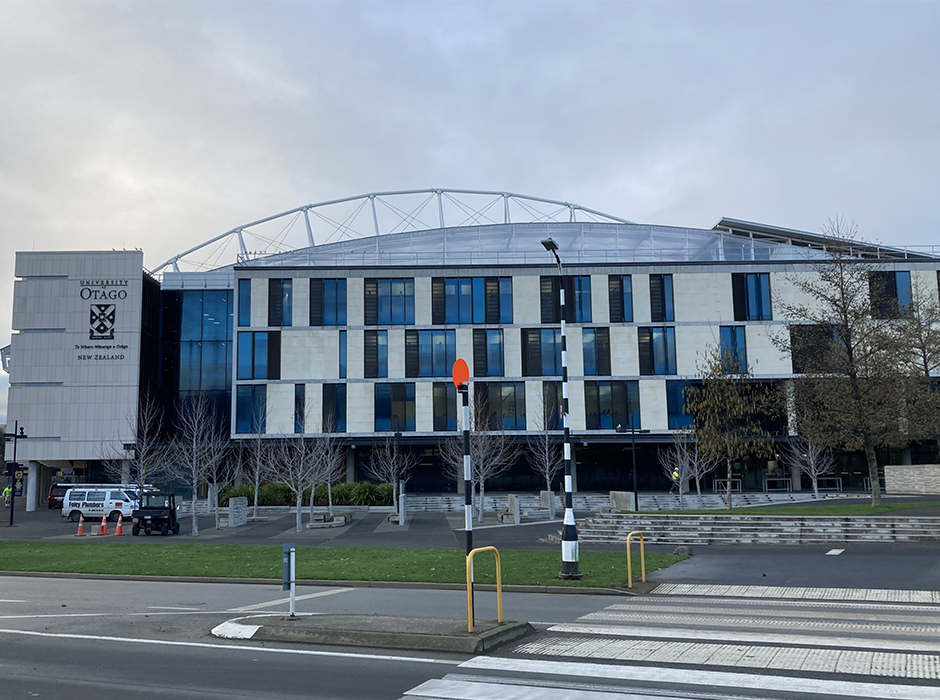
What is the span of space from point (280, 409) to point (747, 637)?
161 feet

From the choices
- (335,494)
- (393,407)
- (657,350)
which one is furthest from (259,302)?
(657,350)

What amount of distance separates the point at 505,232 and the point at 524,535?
4273 cm

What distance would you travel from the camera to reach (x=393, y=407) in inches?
2244

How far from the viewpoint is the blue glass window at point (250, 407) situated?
186 feet

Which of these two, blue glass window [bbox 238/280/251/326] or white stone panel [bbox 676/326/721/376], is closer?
white stone panel [bbox 676/326/721/376]

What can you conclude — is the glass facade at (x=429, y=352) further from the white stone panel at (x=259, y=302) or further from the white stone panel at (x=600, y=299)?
the white stone panel at (x=259, y=302)

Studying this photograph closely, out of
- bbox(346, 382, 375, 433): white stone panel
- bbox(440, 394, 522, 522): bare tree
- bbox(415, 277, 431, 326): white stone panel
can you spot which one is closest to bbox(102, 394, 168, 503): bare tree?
bbox(346, 382, 375, 433): white stone panel

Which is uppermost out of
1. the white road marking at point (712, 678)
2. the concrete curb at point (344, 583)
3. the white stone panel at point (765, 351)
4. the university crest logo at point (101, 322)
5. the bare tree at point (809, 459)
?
the university crest logo at point (101, 322)

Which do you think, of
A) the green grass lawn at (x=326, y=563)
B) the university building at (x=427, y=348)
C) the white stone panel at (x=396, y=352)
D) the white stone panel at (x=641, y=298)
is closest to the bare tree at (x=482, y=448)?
the university building at (x=427, y=348)

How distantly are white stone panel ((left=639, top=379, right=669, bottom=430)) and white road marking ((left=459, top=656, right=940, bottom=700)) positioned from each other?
4798 cm

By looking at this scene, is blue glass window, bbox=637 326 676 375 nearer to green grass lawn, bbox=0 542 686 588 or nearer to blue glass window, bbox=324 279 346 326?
blue glass window, bbox=324 279 346 326

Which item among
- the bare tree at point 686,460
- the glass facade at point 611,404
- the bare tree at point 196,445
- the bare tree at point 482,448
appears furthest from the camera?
the glass facade at point 611,404

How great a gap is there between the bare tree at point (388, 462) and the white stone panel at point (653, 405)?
53.7 ft

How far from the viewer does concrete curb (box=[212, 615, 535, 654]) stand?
10.2m
